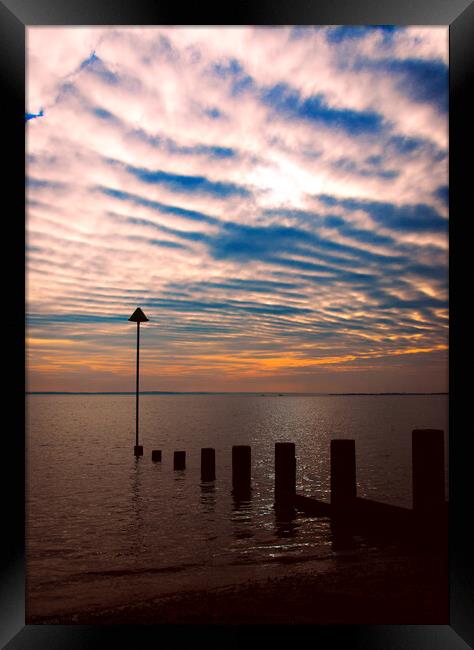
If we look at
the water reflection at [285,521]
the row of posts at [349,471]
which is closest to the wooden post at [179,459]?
the row of posts at [349,471]

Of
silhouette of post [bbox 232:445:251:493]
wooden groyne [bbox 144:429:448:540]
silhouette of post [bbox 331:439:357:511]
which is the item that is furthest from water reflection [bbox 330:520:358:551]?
silhouette of post [bbox 232:445:251:493]

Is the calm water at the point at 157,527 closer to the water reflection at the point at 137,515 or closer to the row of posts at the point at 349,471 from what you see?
the water reflection at the point at 137,515

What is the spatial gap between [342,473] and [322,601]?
2.68m

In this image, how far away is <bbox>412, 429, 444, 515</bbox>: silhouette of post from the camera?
6160 millimetres

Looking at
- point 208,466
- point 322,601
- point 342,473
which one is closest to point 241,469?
point 208,466

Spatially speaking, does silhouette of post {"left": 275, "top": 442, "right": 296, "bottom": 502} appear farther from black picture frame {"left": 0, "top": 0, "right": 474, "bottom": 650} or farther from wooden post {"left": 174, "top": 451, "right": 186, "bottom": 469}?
wooden post {"left": 174, "top": 451, "right": 186, "bottom": 469}

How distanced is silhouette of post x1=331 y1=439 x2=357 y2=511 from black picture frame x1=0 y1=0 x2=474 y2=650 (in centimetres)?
443

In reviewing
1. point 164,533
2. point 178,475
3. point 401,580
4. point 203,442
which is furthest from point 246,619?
point 203,442

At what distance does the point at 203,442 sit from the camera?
94.0 ft

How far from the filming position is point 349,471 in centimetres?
773
